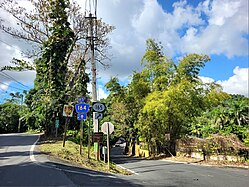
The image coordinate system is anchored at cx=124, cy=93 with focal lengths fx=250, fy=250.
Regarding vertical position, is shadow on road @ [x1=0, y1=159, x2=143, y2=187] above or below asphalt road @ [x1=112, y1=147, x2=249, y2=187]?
above

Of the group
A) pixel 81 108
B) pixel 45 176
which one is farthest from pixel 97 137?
pixel 45 176

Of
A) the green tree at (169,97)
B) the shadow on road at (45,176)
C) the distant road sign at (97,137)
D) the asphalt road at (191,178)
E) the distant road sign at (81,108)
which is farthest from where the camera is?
the green tree at (169,97)

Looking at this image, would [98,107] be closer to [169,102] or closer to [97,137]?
[97,137]

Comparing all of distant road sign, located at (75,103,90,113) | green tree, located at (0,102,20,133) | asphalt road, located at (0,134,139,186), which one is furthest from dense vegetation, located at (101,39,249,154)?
green tree, located at (0,102,20,133)

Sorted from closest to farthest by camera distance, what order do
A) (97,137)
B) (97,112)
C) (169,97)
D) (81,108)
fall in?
1. (81,108)
2. (97,112)
3. (97,137)
4. (169,97)

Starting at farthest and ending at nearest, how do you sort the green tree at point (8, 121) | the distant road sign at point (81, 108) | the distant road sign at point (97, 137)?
the green tree at point (8, 121) < the distant road sign at point (97, 137) < the distant road sign at point (81, 108)

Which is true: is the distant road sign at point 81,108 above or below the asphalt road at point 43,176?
above

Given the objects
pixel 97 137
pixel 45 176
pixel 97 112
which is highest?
pixel 97 112

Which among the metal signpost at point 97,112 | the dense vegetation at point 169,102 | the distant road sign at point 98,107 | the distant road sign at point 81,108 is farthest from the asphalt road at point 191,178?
the dense vegetation at point 169,102

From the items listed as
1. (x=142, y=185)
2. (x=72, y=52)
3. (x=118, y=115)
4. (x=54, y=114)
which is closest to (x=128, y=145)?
(x=118, y=115)

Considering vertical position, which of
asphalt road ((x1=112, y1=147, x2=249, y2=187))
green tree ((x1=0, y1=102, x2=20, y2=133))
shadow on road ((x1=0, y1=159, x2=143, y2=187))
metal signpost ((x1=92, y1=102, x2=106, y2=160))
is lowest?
asphalt road ((x1=112, y1=147, x2=249, y2=187))

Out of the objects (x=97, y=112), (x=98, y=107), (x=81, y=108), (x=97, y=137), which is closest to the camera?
(x=81, y=108)

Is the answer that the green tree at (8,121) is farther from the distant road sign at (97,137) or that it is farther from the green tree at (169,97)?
the distant road sign at (97,137)

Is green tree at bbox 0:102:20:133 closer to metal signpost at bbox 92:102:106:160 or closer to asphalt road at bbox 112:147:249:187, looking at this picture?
metal signpost at bbox 92:102:106:160
